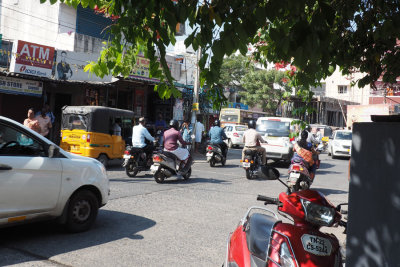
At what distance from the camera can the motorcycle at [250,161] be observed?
1112 cm

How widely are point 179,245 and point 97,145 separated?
7.59m

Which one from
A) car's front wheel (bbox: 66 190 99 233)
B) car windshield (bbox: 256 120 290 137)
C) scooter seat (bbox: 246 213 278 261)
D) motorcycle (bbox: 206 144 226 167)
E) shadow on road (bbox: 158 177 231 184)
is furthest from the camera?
car windshield (bbox: 256 120 290 137)

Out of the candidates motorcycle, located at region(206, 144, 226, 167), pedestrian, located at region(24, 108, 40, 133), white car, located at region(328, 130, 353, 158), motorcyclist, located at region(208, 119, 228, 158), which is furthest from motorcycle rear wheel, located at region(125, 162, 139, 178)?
white car, located at region(328, 130, 353, 158)

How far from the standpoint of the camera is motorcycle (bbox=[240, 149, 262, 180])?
11117 millimetres

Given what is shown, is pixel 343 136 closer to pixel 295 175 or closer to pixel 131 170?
pixel 295 175

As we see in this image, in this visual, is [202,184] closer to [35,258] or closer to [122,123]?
[122,123]

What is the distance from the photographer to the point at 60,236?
5.01m

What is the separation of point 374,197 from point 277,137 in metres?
13.1

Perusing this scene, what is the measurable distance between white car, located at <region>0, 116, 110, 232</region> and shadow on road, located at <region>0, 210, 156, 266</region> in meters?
0.23

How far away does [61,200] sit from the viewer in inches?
194

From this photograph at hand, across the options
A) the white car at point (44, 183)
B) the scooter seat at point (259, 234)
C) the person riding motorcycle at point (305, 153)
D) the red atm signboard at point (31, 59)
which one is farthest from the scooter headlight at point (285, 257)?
the red atm signboard at point (31, 59)

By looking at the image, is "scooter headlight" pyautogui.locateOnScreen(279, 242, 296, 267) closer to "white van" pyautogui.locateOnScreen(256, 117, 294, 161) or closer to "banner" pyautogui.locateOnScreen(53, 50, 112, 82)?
"white van" pyautogui.locateOnScreen(256, 117, 294, 161)

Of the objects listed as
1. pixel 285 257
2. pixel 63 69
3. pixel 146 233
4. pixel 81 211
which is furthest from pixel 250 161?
pixel 63 69

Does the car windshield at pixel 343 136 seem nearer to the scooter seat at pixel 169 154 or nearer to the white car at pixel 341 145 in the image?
the white car at pixel 341 145
